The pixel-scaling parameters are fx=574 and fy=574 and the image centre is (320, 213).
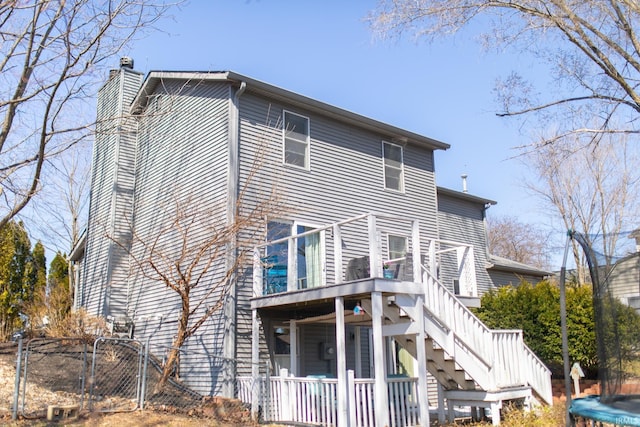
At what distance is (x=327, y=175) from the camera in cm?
1424

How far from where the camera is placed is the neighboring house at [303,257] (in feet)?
32.0

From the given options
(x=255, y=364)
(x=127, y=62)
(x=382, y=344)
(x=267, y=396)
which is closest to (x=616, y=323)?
(x=382, y=344)

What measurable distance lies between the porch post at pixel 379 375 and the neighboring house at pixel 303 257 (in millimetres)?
29

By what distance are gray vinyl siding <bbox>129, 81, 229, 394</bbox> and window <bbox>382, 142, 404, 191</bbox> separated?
4.89m

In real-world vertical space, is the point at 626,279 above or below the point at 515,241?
below

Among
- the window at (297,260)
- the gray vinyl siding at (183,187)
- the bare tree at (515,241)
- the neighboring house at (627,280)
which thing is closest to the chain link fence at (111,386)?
the gray vinyl siding at (183,187)

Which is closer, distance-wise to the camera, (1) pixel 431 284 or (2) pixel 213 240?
(1) pixel 431 284

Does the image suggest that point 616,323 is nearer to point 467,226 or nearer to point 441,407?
point 441,407

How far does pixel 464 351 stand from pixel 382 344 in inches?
60.0

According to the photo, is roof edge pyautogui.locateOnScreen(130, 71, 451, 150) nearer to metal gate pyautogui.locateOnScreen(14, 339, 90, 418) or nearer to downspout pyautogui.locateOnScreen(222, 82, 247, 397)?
downspout pyautogui.locateOnScreen(222, 82, 247, 397)

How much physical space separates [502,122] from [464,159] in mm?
12319

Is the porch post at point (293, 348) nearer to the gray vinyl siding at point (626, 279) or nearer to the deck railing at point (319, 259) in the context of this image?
the deck railing at point (319, 259)

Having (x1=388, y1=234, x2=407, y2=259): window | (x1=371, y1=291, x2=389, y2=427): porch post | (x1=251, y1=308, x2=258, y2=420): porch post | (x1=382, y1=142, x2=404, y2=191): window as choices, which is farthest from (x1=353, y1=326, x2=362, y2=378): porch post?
(x1=382, y1=142, x2=404, y2=191): window

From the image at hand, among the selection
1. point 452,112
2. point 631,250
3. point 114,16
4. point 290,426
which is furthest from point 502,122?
point 114,16
